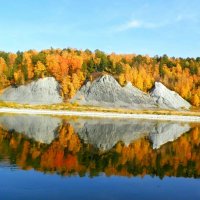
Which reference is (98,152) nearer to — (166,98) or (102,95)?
(102,95)

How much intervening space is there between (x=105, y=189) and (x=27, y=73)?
12520 cm

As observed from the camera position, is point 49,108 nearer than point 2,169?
No

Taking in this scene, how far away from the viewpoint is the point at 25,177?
98.7 feet

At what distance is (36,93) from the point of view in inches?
5443

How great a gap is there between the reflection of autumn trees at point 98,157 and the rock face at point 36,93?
79793 mm

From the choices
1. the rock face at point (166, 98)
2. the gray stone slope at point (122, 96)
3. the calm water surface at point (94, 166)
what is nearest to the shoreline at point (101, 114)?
the gray stone slope at point (122, 96)

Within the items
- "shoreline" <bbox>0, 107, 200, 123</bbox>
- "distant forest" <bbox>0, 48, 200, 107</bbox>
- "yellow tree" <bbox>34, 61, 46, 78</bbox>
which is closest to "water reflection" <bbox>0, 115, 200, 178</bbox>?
"shoreline" <bbox>0, 107, 200, 123</bbox>

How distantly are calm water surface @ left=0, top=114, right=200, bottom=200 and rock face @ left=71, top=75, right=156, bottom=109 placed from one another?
7479cm

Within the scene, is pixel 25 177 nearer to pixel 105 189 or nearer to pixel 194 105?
pixel 105 189

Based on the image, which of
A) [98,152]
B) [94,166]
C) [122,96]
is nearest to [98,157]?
[98,152]

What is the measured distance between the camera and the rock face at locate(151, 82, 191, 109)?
141 metres

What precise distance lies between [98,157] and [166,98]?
10469 cm

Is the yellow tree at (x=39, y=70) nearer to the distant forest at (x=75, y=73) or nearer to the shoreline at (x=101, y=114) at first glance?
the distant forest at (x=75, y=73)

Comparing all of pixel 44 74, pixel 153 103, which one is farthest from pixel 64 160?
pixel 44 74
